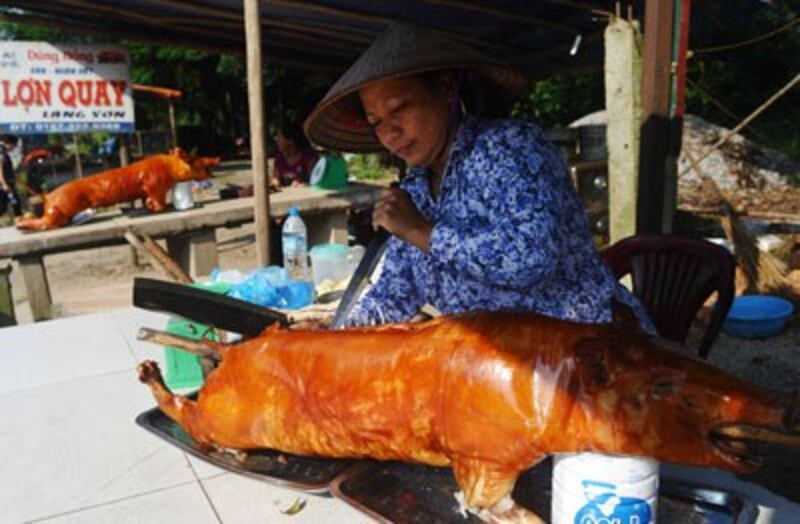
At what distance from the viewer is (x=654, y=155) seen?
3264mm

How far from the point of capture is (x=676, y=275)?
2.36 m

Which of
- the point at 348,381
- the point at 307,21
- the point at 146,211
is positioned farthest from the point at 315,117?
the point at 146,211

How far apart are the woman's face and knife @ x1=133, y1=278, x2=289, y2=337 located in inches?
24.5

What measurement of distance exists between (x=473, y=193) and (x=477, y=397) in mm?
463

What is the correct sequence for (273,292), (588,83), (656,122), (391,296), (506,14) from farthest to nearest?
(588,83), (506,14), (656,122), (273,292), (391,296)

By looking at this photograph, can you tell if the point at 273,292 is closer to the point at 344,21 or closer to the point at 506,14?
the point at 506,14

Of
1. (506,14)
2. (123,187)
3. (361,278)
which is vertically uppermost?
(506,14)

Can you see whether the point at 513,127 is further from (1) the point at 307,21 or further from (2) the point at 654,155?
(1) the point at 307,21

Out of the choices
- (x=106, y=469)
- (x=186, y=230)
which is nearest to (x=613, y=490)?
(x=106, y=469)

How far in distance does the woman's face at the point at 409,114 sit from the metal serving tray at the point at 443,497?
0.81 m

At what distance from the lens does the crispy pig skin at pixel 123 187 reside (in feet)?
15.6

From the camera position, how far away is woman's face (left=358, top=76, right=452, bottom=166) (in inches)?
61.1

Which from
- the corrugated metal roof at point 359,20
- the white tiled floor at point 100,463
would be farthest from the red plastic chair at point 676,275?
the corrugated metal roof at point 359,20

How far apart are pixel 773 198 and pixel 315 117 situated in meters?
7.85
